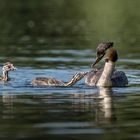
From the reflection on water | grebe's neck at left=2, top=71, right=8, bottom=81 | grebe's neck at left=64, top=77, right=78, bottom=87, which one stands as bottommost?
the reflection on water

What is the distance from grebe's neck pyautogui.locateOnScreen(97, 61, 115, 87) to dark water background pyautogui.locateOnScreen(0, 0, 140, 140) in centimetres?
50

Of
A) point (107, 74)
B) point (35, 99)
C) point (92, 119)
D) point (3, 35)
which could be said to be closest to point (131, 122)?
point (92, 119)

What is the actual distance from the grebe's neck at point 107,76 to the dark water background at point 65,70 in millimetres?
503

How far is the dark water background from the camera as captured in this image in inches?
556

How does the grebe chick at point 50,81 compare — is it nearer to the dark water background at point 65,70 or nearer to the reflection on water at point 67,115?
the dark water background at point 65,70

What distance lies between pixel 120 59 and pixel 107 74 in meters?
5.07

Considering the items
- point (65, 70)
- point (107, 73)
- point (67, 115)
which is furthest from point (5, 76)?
point (67, 115)

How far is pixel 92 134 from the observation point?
1345cm

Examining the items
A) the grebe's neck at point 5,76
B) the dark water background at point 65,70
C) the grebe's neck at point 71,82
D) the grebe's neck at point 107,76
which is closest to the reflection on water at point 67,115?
the dark water background at point 65,70

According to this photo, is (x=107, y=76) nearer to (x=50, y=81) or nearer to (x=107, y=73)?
(x=107, y=73)

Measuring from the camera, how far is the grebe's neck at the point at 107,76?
66.0ft

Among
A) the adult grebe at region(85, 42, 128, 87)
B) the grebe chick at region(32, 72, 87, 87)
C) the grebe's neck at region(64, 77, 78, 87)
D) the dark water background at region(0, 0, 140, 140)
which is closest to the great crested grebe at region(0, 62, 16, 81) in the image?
the dark water background at region(0, 0, 140, 140)

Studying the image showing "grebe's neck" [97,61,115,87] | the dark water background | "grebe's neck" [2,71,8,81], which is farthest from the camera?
"grebe's neck" [2,71,8,81]

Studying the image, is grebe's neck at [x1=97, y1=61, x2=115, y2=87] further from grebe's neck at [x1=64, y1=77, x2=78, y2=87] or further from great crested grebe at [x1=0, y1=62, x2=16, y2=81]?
great crested grebe at [x1=0, y1=62, x2=16, y2=81]
